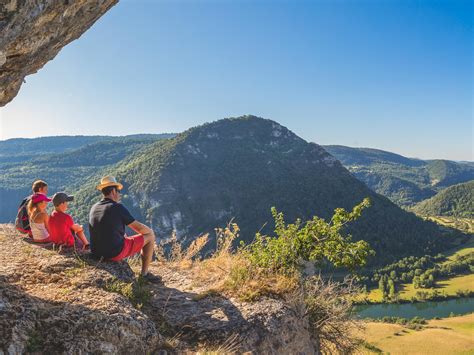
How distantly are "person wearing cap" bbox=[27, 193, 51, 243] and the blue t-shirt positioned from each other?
1737 mm

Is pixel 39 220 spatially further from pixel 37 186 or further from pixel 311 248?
pixel 311 248

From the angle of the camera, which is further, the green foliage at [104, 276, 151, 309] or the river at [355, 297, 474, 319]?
the river at [355, 297, 474, 319]

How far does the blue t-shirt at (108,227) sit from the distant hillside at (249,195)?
117237 mm

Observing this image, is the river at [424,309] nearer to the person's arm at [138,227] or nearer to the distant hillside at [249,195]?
the distant hillside at [249,195]

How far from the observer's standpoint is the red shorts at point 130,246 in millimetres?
5707

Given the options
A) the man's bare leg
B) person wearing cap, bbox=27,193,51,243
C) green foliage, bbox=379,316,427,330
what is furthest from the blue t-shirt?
green foliage, bbox=379,316,427,330

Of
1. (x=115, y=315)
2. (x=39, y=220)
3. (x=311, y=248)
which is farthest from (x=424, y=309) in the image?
(x=115, y=315)

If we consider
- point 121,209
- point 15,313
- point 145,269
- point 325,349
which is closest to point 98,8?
point 121,209

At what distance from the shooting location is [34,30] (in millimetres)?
4781

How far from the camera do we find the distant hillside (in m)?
138

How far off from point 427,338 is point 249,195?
303ft

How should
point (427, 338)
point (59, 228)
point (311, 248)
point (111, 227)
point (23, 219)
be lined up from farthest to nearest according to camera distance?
point (427, 338)
point (23, 219)
point (59, 228)
point (311, 248)
point (111, 227)

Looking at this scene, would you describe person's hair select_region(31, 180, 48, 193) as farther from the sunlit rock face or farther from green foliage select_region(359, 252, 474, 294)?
green foliage select_region(359, 252, 474, 294)

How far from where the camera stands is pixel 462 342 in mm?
67000
